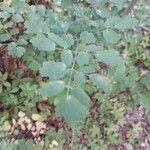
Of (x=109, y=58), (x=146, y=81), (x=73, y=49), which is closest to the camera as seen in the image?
(x=109, y=58)

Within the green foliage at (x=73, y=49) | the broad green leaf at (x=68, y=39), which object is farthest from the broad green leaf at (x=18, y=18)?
the broad green leaf at (x=68, y=39)

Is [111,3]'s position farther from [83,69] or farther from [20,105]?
[20,105]

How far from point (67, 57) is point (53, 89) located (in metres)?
0.19

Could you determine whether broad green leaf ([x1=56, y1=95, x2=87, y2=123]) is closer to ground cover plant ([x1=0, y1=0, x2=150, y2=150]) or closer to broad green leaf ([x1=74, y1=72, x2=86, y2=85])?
ground cover plant ([x1=0, y1=0, x2=150, y2=150])

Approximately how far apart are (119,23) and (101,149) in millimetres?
1389

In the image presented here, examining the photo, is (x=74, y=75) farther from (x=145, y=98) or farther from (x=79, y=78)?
(x=145, y=98)

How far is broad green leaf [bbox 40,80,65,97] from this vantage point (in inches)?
35.9

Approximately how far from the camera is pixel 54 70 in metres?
0.99

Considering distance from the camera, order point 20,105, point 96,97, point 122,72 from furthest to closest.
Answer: point 96,97, point 20,105, point 122,72

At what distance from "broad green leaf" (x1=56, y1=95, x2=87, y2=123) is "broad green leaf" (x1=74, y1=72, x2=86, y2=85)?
4.7 inches

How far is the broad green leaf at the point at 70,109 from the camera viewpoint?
0.87m

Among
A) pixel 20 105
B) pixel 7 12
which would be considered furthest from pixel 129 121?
pixel 7 12

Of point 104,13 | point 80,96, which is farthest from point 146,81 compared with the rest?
point 80,96

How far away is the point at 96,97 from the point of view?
2.50 metres
